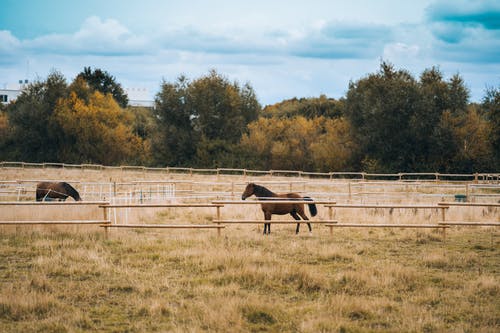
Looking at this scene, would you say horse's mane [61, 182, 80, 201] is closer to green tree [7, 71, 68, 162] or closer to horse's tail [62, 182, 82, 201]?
horse's tail [62, 182, 82, 201]

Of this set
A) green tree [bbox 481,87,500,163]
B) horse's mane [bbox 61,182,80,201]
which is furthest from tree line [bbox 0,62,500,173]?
horse's mane [bbox 61,182,80,201]

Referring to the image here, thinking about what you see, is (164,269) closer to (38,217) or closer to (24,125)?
(38,217)

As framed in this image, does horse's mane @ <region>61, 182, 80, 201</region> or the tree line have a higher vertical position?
the tree line

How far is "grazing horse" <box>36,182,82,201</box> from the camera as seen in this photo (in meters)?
20.0

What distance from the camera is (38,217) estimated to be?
15734mm

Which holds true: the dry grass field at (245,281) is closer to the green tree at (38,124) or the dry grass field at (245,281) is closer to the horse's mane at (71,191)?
the horse's mane at (71,191)

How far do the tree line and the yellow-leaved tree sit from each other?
3.9 inches

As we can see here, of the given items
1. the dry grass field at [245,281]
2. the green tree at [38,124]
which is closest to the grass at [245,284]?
the dry grass field at [245,281]

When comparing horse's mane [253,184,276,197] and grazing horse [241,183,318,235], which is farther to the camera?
horse's mane [253,184,276,197]

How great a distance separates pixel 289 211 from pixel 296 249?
313 centimetres

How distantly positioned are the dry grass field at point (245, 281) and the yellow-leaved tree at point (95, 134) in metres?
42.2

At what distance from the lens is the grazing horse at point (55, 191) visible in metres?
20.0

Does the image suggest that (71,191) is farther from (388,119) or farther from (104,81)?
(104,81)

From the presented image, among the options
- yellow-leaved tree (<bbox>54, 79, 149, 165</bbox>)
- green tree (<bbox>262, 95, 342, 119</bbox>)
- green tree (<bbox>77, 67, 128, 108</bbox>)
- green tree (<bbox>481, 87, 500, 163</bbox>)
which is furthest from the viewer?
green tree (<bbox>77, 67, 128, 108</bbox>)
